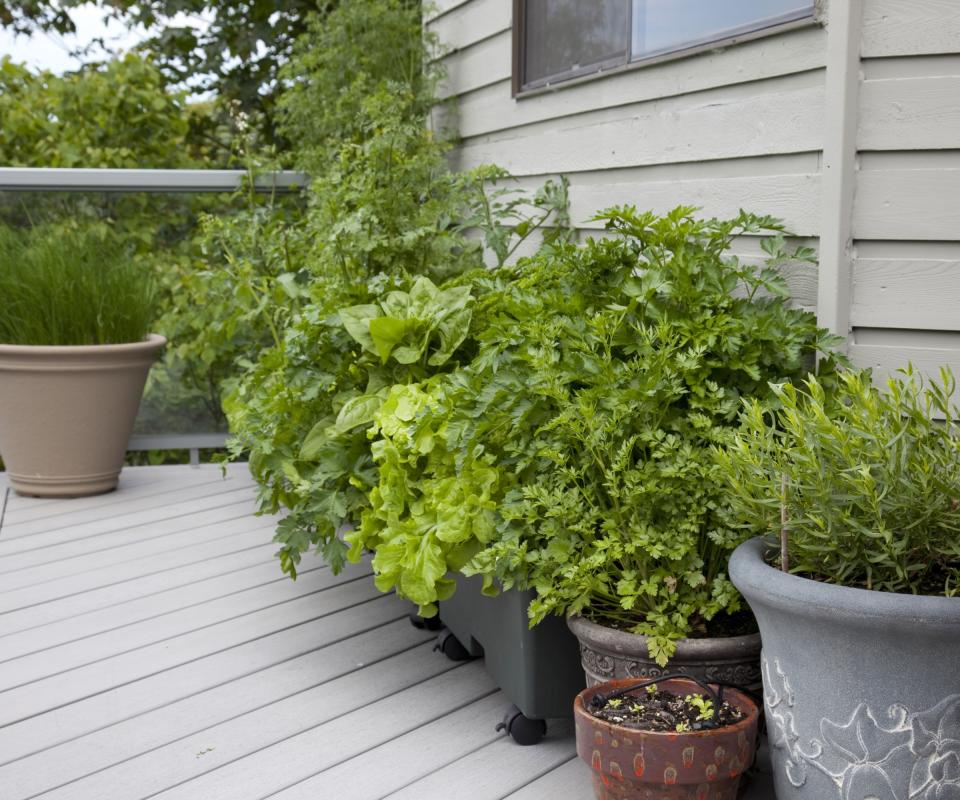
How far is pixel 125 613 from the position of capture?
304 centimetres

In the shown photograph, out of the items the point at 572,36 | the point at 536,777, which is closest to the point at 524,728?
the point at 536,777

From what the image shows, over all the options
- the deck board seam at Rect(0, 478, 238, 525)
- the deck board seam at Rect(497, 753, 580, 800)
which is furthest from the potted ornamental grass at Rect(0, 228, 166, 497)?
the deck board seam at Rect(497, 753, 580, 800)

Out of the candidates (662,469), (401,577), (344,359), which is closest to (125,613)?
(344,359)

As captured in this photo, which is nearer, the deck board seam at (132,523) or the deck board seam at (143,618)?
the deck board seam at (143,618)

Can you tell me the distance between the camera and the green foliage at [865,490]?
5.35 ft

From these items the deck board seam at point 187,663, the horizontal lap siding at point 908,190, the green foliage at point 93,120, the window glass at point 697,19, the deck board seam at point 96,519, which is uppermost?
the green foliage at point 93,120

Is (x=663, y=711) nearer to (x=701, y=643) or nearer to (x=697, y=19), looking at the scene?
(x=701, y=643)

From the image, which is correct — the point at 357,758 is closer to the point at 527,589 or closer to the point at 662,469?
the point at 527,589

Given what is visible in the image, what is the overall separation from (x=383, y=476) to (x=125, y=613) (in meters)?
1.12

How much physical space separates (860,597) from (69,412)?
326 cm

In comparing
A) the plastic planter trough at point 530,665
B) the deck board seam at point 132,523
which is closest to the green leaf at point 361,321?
the plastic planter trough at point 530,665

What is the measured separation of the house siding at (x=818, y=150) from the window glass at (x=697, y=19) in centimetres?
5

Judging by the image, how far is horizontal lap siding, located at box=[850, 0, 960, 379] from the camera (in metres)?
2.04

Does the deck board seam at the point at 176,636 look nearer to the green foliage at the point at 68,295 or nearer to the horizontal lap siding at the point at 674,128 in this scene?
the horizontal lap siding at the point at 674,128
